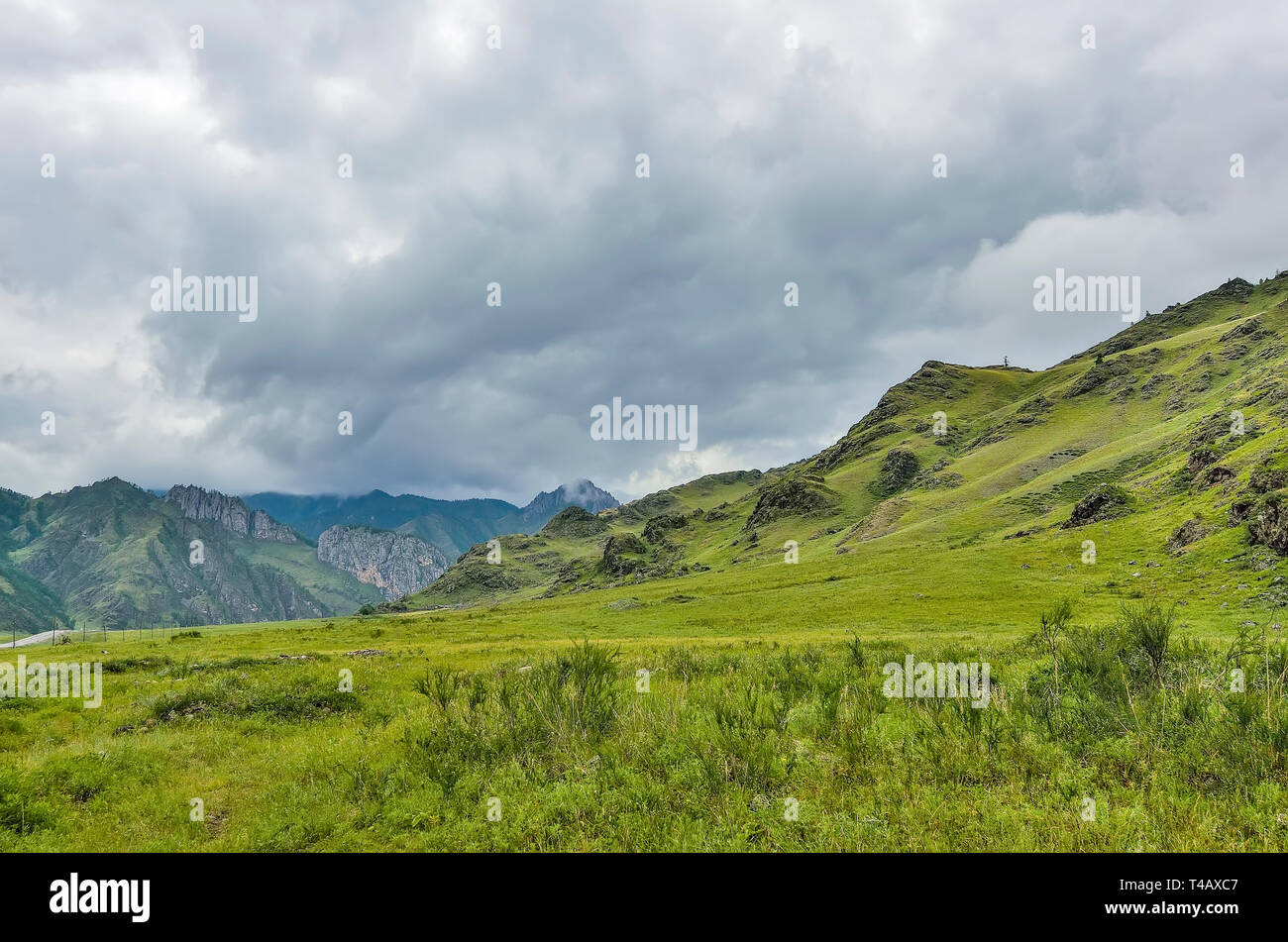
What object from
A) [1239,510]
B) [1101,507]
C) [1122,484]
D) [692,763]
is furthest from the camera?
[1122,484]

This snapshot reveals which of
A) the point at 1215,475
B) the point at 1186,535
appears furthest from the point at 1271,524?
the point at 1215,475

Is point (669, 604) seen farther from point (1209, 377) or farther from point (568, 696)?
point (1209, 377)

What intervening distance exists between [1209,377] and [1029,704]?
689 ft

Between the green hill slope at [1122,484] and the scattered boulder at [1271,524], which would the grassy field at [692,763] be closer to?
the scattered boulder at [1271,524]

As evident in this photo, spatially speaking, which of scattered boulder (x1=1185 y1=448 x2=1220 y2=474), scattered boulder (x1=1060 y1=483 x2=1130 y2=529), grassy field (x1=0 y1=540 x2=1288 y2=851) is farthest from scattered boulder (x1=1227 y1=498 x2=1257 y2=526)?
grassy field (x1=0 y1=540 x2=1288 y2=851)

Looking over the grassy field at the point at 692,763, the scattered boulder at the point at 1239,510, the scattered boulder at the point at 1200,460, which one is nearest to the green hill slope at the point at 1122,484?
the scattered boulder at the point at 1239,510

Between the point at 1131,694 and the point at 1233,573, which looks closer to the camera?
the point at 1131,694

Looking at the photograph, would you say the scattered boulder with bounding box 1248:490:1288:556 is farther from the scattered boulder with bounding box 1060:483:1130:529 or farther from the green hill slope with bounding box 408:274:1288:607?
the scattered boulder with bounding box 1060:483:1130:529

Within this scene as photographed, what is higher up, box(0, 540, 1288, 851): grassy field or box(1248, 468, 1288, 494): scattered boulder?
box(1248, 468, 1288, 494): scattered boulder

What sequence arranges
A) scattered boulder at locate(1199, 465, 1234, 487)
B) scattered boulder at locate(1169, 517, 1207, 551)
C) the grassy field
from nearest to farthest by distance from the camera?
the grassy field, scattered boulder at locate(1169, 517, 1207, 551), scattered boulder at locate(1199, 465, 1234, 487)

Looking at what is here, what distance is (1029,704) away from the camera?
12.9 m

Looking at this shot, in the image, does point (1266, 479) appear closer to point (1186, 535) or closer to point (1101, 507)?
point (1186, 535)
